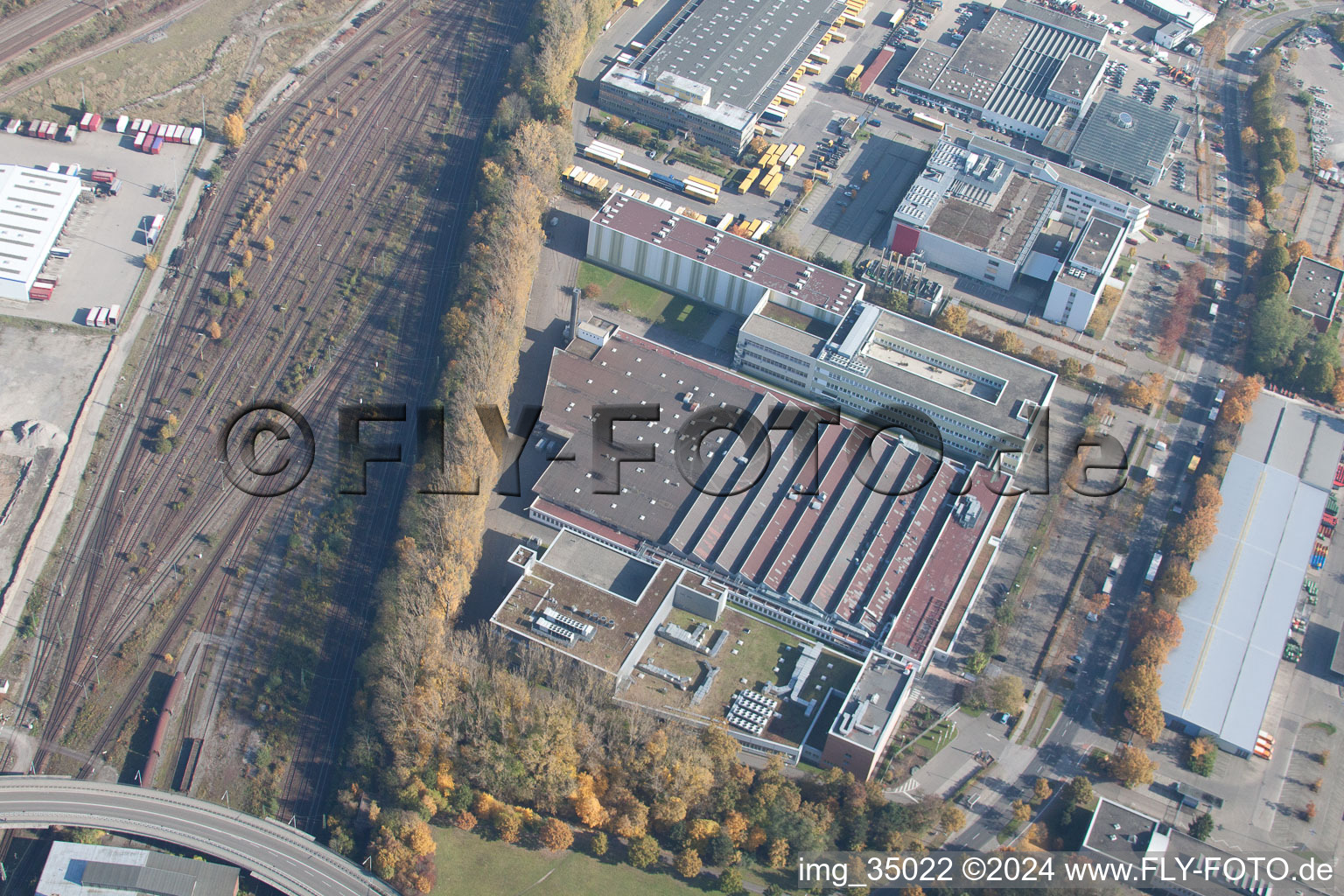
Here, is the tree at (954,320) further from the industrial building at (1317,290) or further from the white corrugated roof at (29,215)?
the white corrugated roof at (29,215)

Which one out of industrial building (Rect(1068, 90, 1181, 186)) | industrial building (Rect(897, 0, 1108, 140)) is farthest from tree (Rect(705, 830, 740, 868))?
industrial building (Rect(897, 0, 1108, 140))

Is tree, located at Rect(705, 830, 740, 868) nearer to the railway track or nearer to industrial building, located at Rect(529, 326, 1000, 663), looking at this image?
industrial building, located at Rect(529, 326, 1000, 663)

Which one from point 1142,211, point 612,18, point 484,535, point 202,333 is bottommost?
point 484,535

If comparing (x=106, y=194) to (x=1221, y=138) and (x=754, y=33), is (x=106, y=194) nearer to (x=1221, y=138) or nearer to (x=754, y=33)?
(x=754, y=33)

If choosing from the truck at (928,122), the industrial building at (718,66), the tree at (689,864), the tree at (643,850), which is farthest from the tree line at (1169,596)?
the industrial building at (718,66)

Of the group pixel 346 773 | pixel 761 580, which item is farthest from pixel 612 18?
pixel 346 773

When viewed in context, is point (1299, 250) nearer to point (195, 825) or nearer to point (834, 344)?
point (834, 344)
